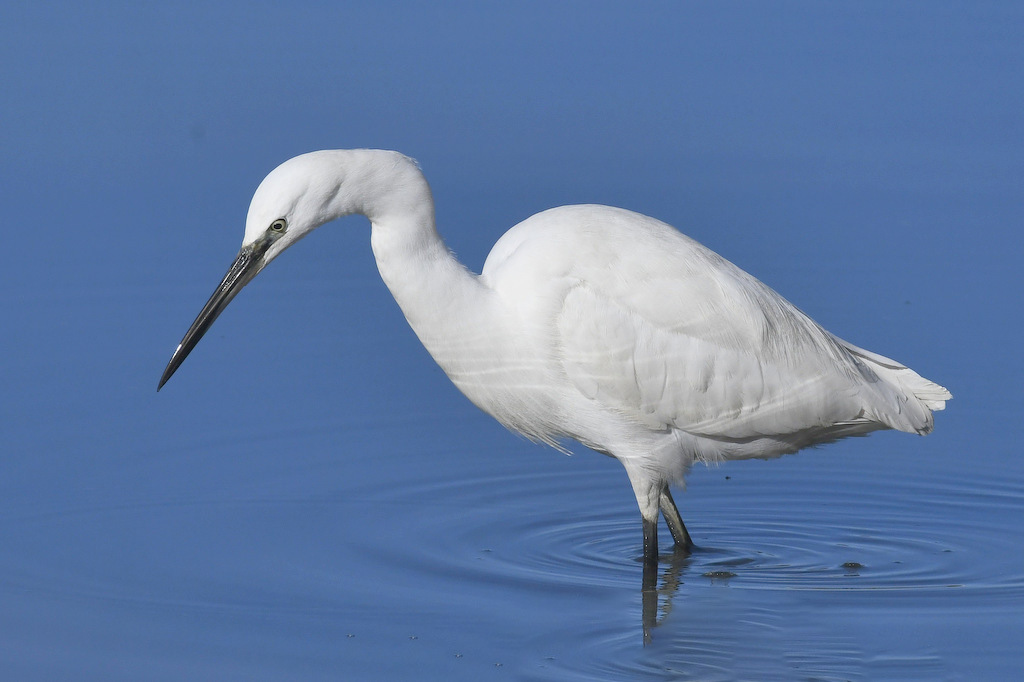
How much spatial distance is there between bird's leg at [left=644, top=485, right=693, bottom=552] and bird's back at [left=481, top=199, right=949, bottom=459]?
0.88 feet

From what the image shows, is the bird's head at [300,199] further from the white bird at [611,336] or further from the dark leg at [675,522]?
the dark leg at [675,522]

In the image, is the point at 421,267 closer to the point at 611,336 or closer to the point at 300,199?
the point at 300,199

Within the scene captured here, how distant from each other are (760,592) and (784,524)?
0.73 m

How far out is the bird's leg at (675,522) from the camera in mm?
5684

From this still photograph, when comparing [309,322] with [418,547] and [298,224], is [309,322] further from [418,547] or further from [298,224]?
[298,224]

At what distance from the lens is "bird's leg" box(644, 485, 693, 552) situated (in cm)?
568

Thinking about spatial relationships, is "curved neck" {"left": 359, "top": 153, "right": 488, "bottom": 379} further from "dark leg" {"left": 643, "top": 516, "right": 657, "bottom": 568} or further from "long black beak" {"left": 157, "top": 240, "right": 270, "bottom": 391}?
"dark leg" {"left": 643, "top": 516, "right": 657, "bottom": 568}

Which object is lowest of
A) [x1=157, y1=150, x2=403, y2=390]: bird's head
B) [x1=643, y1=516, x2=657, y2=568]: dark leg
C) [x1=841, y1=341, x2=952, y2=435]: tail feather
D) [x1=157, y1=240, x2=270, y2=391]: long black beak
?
[x1=643, y1=516, x2=657, y2=568]: dark leg

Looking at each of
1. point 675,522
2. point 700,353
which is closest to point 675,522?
point 675,522

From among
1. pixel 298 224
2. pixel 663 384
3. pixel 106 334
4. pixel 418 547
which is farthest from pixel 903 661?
pixel 106 334

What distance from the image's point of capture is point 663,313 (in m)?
5.28

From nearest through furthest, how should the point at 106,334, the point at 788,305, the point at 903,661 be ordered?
the point at 903,661 → the point at 788,305 → the point at 106,334

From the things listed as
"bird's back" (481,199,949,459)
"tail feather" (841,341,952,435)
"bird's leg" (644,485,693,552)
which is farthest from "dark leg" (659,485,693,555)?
"tail feather" (841,341,952,435)

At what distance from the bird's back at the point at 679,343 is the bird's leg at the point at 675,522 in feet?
0.88
